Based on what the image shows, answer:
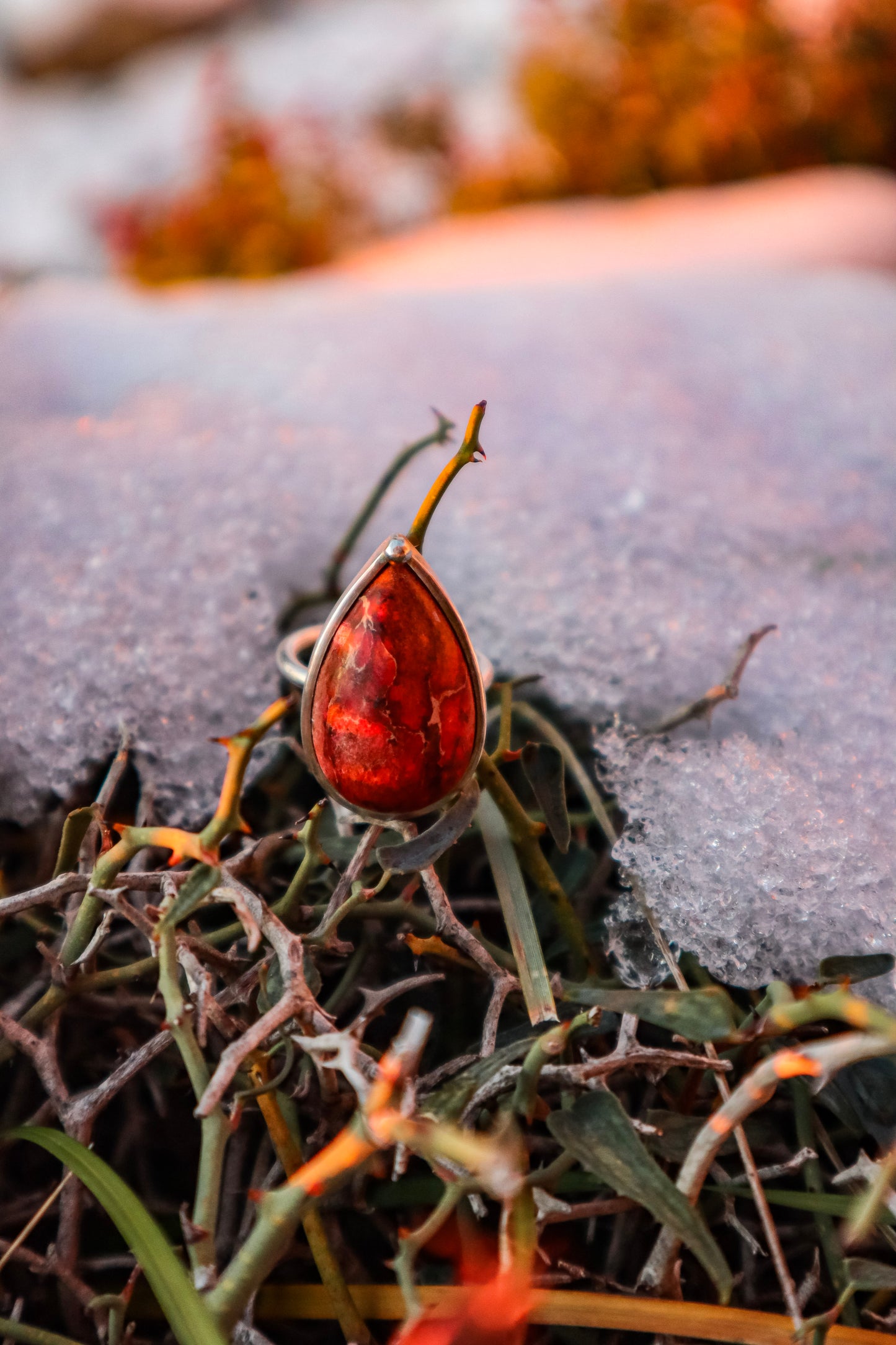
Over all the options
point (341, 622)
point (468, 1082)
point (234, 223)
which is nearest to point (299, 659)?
point (341, 622)

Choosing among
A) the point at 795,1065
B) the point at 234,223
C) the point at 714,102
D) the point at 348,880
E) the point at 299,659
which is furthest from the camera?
the point at 234,223

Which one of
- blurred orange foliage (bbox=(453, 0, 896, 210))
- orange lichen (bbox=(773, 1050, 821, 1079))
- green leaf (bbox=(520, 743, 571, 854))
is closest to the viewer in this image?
orange lichen (bbox=(773, 1050, 821, 1079))

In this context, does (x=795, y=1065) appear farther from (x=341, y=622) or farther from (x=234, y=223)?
(x=234, y=223)

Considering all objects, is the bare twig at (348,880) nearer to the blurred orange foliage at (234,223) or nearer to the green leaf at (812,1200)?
the green leaf at (812,1200)

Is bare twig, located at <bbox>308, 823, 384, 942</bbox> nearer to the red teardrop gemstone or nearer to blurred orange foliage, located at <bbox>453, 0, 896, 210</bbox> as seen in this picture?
the red teardrop gemstone

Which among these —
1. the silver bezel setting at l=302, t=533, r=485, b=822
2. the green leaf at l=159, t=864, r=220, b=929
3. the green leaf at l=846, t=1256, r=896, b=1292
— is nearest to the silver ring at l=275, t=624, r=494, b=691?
the silver bezel setting at l=302, t=533, r=485, b=822

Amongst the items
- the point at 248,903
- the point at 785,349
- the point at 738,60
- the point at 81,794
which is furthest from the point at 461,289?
the point at 738,60
